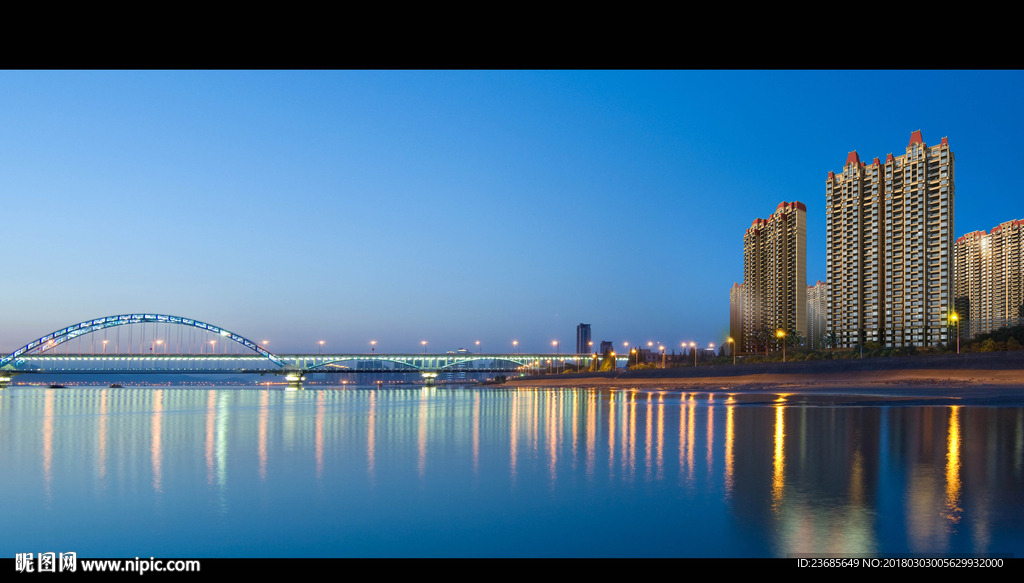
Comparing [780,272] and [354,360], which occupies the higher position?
[780,272]

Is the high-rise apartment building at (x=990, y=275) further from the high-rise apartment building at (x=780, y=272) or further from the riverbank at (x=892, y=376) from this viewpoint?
the riverbank at (x=892, y=376)

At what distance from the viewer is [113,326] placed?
422 ft

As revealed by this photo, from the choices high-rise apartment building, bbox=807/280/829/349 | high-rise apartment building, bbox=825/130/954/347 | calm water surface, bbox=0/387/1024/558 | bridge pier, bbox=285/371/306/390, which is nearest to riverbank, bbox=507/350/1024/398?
calm water surface, bbox=0/387/1024/558

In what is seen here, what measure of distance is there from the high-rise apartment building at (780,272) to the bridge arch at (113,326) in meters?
97.7

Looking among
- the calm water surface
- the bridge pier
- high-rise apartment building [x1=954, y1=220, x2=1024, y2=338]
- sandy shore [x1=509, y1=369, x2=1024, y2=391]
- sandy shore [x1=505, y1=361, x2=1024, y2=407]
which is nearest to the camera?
the calm water surface

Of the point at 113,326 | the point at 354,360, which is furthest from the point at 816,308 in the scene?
the point at 113,326

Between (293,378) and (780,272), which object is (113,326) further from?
(780,272)

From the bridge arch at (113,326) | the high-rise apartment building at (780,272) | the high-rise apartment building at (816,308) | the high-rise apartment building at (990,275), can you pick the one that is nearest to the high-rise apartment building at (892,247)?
the high-rise apartment building at (990,275)

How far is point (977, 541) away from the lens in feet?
23.6

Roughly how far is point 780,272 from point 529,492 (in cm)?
15256

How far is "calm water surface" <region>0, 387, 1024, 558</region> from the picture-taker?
25.7 ft

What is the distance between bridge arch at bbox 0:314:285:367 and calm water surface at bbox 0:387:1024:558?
11482 cm

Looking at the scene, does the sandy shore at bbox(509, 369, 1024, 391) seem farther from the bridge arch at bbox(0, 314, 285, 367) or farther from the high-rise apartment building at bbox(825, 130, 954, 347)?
the bridge arch at bbox(0, 314, 285, 367)
